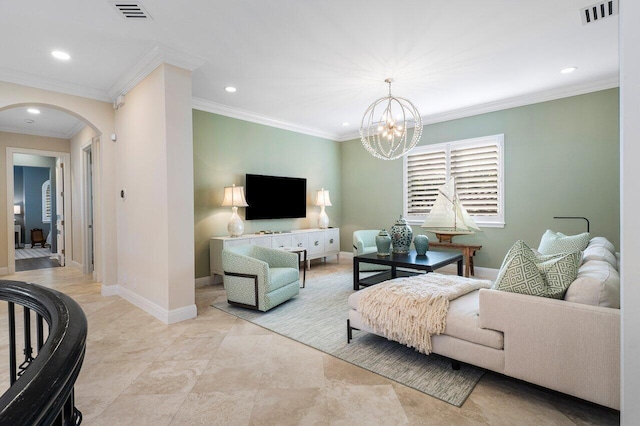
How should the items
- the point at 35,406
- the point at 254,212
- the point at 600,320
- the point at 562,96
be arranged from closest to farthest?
the point at 35,406, the point at 600,320, the point at 562,96, the point at 254,212

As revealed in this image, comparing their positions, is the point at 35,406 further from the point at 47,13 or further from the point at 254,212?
the point at 254,212

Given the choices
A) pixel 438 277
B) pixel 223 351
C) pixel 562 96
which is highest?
pixel 562 96

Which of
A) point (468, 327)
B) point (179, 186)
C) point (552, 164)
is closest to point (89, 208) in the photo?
point (179, 186)

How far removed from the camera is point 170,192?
11.1 ft

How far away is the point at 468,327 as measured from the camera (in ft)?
7.29

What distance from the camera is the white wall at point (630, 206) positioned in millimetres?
1309

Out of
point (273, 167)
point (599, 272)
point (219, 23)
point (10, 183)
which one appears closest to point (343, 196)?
point (273, 167)

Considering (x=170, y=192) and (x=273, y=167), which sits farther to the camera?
(x=273, y=167)

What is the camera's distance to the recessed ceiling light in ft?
10.7

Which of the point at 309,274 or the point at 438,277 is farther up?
the point at 438,277

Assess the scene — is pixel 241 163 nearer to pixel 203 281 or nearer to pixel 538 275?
pixel 203 281

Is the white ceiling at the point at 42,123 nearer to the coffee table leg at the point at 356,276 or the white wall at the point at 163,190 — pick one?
the white wall at the point at 163,190

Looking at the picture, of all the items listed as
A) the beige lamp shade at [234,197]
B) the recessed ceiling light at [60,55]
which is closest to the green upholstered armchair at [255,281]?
the beige lamp shade at [234,197]

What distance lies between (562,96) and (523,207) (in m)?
1.64
